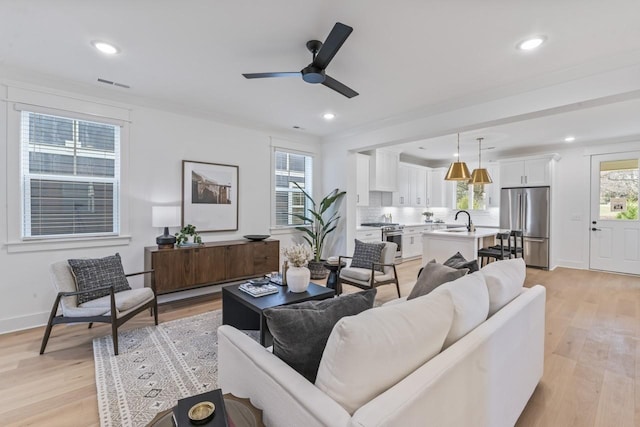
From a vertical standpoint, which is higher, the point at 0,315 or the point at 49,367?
the point at 0,315

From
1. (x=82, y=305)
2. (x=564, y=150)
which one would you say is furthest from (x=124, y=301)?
(x=564, y=150)

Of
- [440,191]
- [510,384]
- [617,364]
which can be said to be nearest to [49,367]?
[510,384]

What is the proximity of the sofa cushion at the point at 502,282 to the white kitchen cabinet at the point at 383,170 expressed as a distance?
4473 mm

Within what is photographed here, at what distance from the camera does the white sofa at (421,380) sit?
91 cm

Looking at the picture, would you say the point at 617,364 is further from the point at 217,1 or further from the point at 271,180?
the point at 271,180

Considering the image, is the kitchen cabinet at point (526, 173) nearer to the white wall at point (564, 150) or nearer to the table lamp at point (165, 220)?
the white wall at point (564, 150)

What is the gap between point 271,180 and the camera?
4965mm

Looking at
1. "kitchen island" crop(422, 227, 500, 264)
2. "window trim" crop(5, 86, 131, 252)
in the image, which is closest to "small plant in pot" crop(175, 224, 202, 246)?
"window trim" crop(5, 86, 131, 252)

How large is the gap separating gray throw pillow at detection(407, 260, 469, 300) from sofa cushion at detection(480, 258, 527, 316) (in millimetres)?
164

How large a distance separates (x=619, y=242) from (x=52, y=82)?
9.06 metres

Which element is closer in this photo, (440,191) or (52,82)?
(52,82)

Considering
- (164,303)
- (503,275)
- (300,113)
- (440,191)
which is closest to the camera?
(503,275)

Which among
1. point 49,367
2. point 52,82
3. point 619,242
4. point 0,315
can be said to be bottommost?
point 49,367

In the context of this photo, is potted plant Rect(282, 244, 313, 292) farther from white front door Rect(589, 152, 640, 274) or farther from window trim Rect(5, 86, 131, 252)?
white front door Rect(589, 152, 640, 274)
